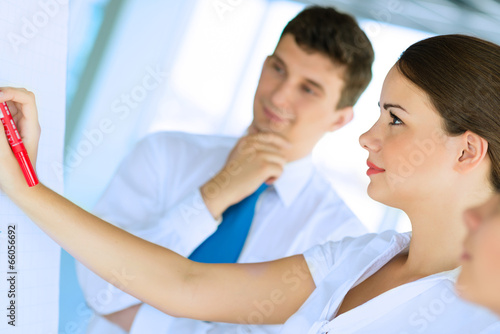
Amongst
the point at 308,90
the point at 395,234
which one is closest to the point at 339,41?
the point at 308,90

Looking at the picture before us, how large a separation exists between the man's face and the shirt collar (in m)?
0.03

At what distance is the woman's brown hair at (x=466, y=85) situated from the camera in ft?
3.96

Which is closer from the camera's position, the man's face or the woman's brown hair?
the woman's brown hair

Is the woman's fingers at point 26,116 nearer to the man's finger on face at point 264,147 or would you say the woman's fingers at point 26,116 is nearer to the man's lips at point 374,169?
the man's lips at point 374,169

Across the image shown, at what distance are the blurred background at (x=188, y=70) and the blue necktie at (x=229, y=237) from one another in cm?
128

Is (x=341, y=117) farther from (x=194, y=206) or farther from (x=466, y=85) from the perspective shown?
(x=466, y=85)

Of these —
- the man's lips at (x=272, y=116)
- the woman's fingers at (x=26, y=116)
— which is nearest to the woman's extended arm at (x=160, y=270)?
the woman's fingers at (x=26, y=116)

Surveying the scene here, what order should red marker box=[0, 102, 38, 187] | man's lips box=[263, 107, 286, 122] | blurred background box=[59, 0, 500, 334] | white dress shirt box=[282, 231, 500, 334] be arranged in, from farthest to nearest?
1. blurred background box=[59, 0, 500, 334]
2. man's lips box=[263, 107, 286, 122]
3. white dress shirt box=[282, 231, 500, 334]
4. red marker box=[0, 102, 38, 187]

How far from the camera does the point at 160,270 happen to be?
1328mm

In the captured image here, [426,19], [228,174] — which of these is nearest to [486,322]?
[228,174]

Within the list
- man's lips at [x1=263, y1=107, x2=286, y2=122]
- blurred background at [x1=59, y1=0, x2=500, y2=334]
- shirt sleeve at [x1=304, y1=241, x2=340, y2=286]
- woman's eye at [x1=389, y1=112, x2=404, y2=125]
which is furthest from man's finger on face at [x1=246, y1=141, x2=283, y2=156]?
blurred background at [x1=59, y1=0, x2=500, y2=334]

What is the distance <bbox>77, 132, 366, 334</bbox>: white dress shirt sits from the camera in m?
1.78

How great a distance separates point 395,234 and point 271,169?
2.00 ft

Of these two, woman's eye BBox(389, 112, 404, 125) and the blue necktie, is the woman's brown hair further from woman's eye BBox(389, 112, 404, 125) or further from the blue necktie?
the blue necktie
